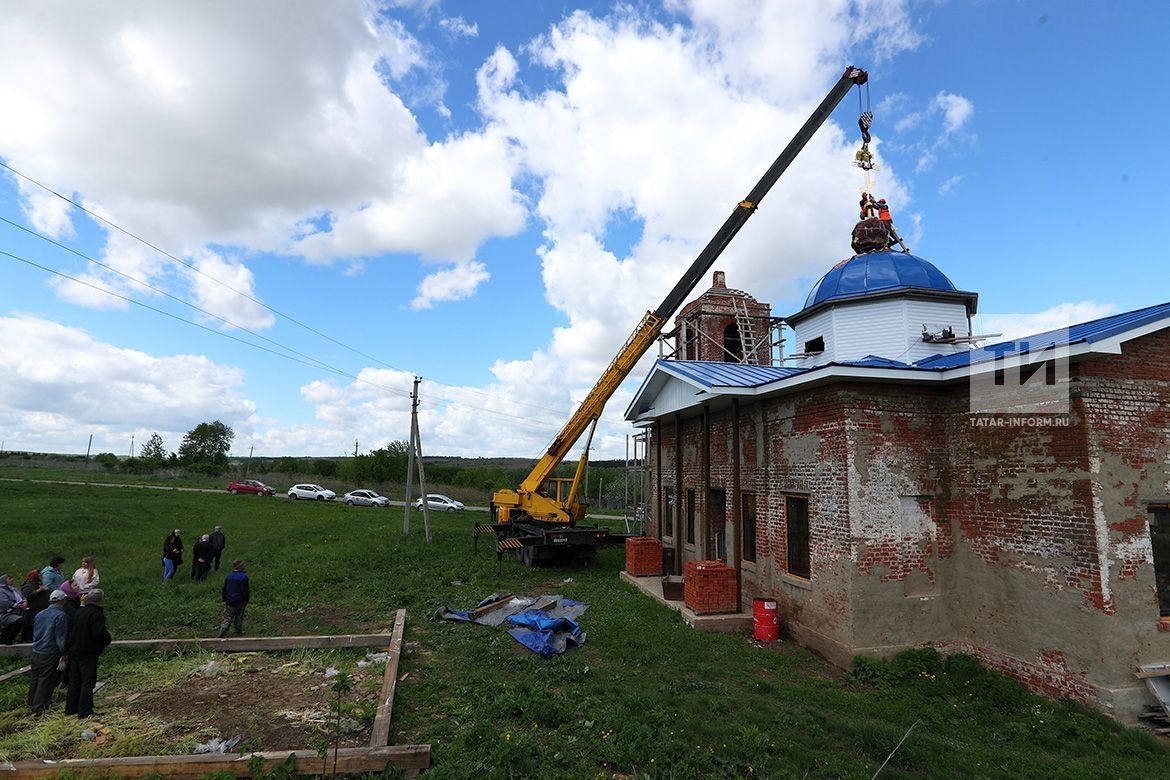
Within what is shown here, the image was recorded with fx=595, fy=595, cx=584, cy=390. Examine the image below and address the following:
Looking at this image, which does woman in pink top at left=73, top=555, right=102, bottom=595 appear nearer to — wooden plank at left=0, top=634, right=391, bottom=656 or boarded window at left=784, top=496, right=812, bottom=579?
wooden plank at left=0, top=634, right=391, bottom=656

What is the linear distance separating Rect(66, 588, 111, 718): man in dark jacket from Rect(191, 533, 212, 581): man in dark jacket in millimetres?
8255

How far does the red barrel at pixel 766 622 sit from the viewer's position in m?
10.6

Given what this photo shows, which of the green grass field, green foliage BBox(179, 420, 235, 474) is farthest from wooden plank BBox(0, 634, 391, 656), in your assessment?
green foliage BBox(179, 420, 235, 474)

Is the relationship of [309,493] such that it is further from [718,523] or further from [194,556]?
[718,523]

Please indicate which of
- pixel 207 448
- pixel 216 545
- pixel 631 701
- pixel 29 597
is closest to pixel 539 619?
pixel 631 701

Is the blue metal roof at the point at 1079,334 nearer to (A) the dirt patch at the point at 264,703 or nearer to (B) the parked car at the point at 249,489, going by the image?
(A) the dirt patch at the point at 264,703

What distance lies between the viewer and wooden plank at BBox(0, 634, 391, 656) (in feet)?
30.0

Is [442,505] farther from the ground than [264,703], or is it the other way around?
[442,505]

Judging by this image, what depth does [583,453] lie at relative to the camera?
63.5 feet

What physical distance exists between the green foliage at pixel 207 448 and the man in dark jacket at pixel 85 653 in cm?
7011

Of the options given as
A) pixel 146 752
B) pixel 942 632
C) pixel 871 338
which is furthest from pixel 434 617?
pixel 871 338

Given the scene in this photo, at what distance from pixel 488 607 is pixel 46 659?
22.1 ft

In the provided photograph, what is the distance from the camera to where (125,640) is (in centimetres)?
970

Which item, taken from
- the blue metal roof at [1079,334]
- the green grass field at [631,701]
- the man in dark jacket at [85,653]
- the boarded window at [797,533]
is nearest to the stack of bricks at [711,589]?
the green grass field at [631,701]
